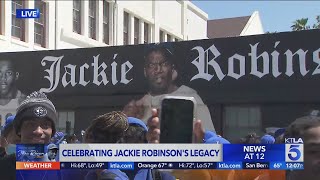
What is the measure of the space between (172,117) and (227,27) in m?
1.27

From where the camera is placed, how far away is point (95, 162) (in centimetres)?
236

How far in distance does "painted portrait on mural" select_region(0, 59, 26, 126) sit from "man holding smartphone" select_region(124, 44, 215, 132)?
0.71 metres

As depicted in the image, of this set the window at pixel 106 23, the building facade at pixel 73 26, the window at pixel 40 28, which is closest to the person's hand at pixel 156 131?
the building facade at pixel 73 26

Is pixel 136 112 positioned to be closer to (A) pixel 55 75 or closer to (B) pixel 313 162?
(A) pixel 55 75

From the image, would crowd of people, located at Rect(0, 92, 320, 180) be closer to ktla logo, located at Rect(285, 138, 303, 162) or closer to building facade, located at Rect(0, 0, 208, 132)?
ktla logo, located at Rect(285, 138, 303, 162)

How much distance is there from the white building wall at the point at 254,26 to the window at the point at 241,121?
83cm

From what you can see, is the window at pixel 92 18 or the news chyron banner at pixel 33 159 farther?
the window at pixel 92 18

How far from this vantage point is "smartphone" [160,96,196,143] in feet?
7.50

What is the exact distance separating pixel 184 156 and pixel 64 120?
2.71ft

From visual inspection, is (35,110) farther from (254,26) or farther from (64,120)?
(254,26)

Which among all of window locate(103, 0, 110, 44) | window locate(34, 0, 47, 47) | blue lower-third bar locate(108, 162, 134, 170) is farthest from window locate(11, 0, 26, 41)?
blue lower-third bar locate(108, 162, 134, 170)

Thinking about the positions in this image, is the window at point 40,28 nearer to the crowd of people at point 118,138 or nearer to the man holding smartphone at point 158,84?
the crowd of people at point 118,138

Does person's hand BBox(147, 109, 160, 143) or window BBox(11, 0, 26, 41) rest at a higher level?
window BBox(11, 0, 26, 41)

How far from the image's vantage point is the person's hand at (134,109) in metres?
2.59
